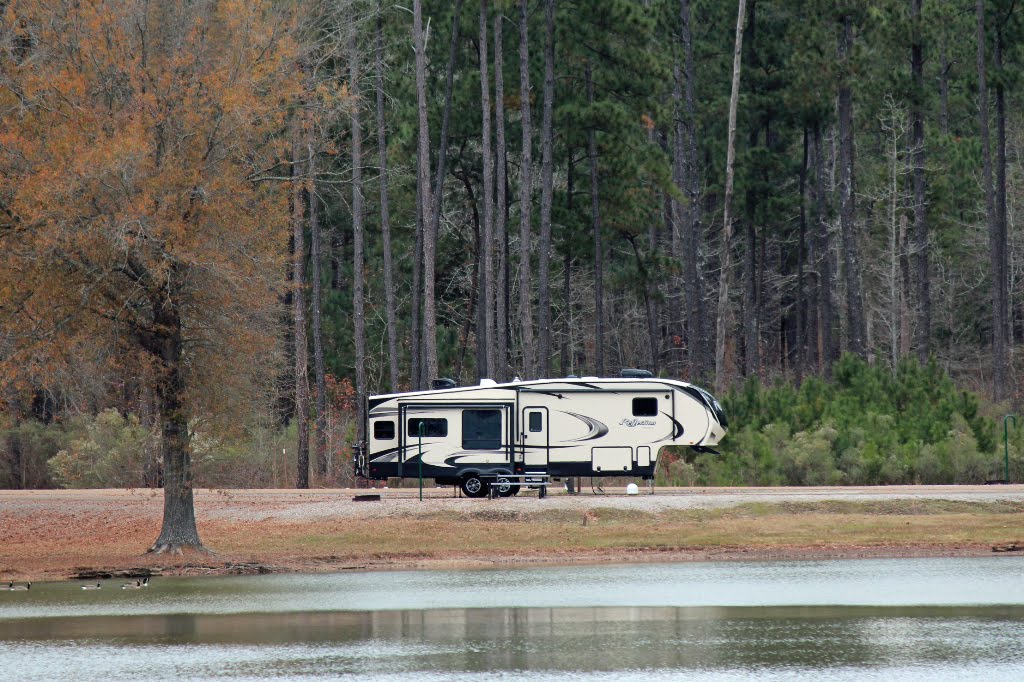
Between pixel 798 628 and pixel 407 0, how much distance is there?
126 ft

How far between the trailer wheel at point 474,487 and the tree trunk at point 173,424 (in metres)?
7.65

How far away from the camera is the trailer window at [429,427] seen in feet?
115

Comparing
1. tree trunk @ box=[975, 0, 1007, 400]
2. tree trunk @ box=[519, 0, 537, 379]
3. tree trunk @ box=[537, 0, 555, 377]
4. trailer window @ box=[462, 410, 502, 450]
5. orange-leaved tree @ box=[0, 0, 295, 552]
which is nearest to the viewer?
orange-leaved tree @ box=[0, 0, 295, 552]

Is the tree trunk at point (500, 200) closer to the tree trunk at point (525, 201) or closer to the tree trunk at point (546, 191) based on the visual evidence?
the tree trunk at point (525, 201)

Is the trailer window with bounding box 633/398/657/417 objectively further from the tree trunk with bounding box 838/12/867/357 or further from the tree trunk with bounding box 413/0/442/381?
the tree trunk with bounding box 838/12/867/357

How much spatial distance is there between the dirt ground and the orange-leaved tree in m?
4.09

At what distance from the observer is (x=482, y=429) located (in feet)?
114

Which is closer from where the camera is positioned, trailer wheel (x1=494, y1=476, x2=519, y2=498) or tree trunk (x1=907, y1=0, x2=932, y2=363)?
trailer wheel (x1=494, y1=476, x2=519, y2=498)

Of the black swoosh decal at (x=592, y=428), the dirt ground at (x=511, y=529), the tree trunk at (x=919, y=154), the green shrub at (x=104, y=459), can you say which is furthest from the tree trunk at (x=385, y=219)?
the tree trunk at (x=919, y=154)

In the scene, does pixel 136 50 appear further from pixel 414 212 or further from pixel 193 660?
pixel 414 212

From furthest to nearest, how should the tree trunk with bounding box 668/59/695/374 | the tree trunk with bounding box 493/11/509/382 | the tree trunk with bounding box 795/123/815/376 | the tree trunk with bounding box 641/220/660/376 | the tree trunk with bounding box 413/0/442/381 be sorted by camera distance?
the tree trunk with bounding box 795/123/815/376
the tree trunk with bounding box 668/59/695/374
the tree trunk with bounding box 641/220/660/376
the tree trunk with bounding box 493/11/509/382
the tree trunk with bounding box 413/0/442/381

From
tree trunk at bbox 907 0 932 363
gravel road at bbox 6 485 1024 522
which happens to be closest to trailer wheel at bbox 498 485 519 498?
gravel road at bbox 6 485 1024 522

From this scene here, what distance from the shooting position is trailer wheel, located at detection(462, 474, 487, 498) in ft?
115

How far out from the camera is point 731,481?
39750 millimetres
